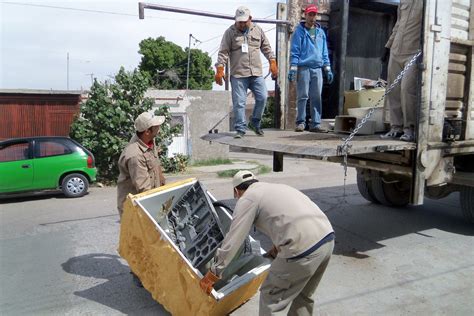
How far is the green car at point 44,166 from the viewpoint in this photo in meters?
8.87

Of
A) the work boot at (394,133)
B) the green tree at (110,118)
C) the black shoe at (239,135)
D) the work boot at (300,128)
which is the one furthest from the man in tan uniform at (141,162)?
the green tree at (110,118)

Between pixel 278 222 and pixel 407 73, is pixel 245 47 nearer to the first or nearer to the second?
pixel 407 73

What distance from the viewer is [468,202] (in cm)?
597

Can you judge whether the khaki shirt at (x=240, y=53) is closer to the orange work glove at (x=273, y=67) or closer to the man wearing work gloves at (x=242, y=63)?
the man wearing work gloves at (x=242, y=63)

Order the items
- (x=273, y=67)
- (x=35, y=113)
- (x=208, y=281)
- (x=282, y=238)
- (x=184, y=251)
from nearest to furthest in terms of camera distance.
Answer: (x=282, y=238)
(x=208, y=281)
(x=184, y=251)
(x=273, y=67)
(x=35, y=113)

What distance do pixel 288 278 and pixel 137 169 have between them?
6.15 ft

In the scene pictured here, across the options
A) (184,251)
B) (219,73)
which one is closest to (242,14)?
(219,73)

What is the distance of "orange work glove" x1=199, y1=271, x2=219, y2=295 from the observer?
2964 millimetres

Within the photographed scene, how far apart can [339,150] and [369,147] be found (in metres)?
0.37

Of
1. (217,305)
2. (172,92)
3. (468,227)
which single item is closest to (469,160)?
(468,227)

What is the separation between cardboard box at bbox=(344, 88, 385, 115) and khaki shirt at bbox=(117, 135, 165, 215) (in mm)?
3071

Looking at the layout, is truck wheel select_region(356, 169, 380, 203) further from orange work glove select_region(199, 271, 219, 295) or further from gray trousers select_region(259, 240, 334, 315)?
orange work glove select_region(199, 271, 219, 295)

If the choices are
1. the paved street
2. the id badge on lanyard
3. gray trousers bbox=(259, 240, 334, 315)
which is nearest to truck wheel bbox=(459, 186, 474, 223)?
the paved street

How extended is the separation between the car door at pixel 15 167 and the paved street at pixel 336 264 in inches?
36.6
